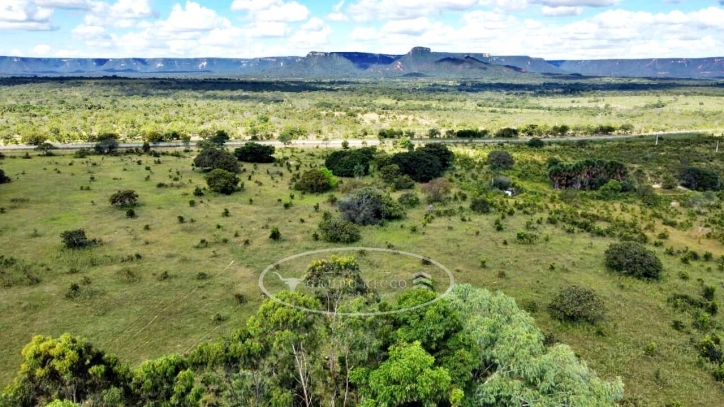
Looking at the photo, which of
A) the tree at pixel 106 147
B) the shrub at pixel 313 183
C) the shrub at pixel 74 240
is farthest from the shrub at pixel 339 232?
the tree at pixel 106 147

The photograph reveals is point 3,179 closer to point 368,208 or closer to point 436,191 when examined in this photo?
point 368,208

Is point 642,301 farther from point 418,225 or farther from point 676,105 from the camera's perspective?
point 676,105

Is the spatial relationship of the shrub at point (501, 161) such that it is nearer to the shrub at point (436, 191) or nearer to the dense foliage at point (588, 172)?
the dense foliage at point (588, 172)

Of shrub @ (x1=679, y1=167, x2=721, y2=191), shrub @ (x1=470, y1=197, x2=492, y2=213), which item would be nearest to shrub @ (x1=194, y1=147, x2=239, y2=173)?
shrub @ (x1=470, y1=197, x2=492, y2=213)

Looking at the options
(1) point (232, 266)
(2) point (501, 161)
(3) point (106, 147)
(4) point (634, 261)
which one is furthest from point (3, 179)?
(4) point (634, 261)

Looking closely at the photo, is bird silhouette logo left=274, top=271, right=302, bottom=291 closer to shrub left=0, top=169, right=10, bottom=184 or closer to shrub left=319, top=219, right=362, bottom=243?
shrub left=319, top=219, right=362, bottom=243

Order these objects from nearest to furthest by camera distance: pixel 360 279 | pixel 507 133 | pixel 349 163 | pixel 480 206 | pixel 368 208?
pixel 360 279
pixel 368 208
pixel 480 206
pixel 349 163
pixel 507 133

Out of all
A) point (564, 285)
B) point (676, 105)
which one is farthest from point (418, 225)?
point (676, 105)
